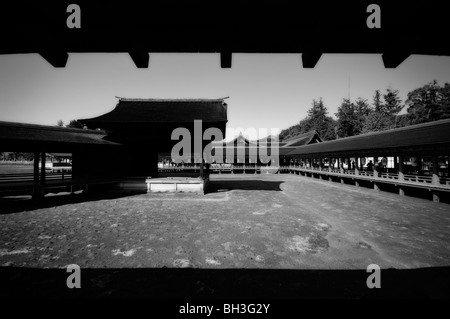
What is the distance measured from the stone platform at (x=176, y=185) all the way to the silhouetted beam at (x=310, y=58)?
12110mm

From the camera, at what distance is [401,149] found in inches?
516

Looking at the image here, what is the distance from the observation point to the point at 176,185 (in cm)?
1411

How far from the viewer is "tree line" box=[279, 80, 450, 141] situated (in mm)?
34281

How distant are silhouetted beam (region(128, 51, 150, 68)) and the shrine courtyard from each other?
12.2ft

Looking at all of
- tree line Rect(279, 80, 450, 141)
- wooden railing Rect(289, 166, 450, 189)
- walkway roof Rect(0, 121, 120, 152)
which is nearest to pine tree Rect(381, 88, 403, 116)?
tree line Rect(279, 80, 450, 141)

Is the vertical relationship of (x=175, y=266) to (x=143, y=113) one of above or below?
below

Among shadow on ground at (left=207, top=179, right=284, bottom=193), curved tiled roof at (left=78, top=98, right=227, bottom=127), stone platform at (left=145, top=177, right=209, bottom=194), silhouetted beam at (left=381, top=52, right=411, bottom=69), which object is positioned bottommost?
shadow on ground at (left=207, top=179, right=284, bottom=193)

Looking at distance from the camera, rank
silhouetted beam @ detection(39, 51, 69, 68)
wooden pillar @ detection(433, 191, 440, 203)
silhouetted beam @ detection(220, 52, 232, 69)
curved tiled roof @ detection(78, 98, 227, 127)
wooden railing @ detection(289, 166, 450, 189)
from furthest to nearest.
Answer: curved tiled roof @ detection(78, 98, 227, 127) → wooden railing @ detection(289, 166, 450, 189) → wooden pillar @ detection(433, 191, 440, 203) → silhouetted beam @ detection(220, 52, 232, 69) → silhouetted beam @ detection(39, 51, 69, 68)

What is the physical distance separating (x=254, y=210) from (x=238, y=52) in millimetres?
8186

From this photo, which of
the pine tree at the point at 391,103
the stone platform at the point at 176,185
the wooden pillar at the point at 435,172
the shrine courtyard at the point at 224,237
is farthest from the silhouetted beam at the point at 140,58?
the pine tree at the point at 391,103
